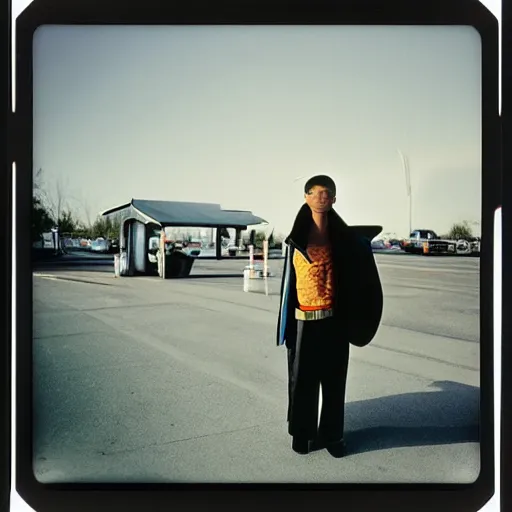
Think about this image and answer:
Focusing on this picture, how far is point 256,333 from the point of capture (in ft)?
8.96

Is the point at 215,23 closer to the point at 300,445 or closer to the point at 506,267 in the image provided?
the point at 506,267

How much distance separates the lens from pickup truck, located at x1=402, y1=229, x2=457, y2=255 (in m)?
2.65

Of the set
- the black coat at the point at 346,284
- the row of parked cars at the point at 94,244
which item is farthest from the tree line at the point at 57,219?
the black coat at the point at 346,284

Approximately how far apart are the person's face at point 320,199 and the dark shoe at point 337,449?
3.62ft

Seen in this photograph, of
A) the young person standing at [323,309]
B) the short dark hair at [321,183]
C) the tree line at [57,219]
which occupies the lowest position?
the young person standing at [323,309]

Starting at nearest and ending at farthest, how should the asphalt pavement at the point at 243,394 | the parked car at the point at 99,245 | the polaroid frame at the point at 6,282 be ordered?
the polaroid frame at the point at 6,282 → the asphalt pavement at the point at 243,394 → the parked car at the point at 99,245

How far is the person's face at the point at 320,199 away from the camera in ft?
8.65

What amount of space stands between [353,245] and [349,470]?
3.46ft

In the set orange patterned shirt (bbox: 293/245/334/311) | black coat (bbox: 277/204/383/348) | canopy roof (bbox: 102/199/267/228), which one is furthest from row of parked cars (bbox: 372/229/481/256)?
canopy roof (bbox: 102/199/267/228)

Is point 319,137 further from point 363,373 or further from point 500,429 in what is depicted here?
point 500,429

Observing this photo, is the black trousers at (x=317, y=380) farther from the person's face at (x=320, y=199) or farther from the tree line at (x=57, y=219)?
the tree line at (x=57, y=219)

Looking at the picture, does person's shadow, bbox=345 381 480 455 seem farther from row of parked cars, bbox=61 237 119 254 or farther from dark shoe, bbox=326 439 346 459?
row of parked cars, bbox=61 237 119 254

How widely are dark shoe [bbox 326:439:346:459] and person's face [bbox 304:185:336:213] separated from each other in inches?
43.4

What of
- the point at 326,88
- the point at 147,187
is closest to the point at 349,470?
the point at 147,187
